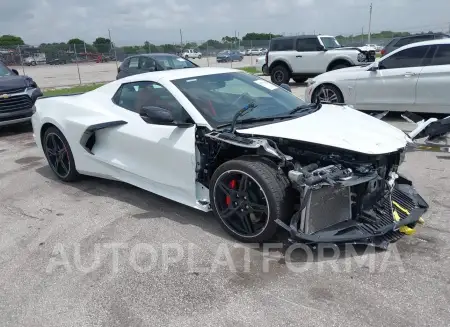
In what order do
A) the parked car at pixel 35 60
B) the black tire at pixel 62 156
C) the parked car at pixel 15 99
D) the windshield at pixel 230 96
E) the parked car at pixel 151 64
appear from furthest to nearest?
the parked car at pixel 35 60 < the parked car at pixel 151 64 < the parked car at pixel 15 99 < the black tire at pixel 62 156 < the windshield at pixel 230 96

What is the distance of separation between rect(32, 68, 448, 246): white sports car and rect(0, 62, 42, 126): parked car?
439cm

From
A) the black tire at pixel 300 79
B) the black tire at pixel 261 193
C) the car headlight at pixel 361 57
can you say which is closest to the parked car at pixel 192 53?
the black tire at pixel 300 79

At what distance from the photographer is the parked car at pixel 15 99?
8742 mm

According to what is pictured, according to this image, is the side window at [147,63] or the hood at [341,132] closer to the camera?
the hood at [341,132]

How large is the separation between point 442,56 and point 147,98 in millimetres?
5972

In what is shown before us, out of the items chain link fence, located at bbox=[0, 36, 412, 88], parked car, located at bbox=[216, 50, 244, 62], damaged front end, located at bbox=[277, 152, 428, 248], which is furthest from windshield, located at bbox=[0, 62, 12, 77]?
parked car, located at bbox=[216, 50, 244, 62]

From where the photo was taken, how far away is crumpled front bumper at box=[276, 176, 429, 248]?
321 cm

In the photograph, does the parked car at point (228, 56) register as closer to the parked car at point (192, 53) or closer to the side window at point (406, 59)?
the parked car at point (192, 53)

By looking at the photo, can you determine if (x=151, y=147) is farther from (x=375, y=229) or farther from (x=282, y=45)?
(x=282, y=45)

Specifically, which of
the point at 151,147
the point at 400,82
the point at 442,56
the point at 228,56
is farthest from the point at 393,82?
the point at 228,56

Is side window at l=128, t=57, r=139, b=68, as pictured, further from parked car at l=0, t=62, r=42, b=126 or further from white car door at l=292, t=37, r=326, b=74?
white car door at l=292, t=37, r=326, b=74

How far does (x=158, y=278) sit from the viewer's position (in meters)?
3.20

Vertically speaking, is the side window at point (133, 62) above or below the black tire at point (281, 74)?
above

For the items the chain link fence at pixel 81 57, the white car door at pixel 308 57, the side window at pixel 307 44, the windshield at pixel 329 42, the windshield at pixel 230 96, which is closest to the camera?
the windshield at pixel 230 96
